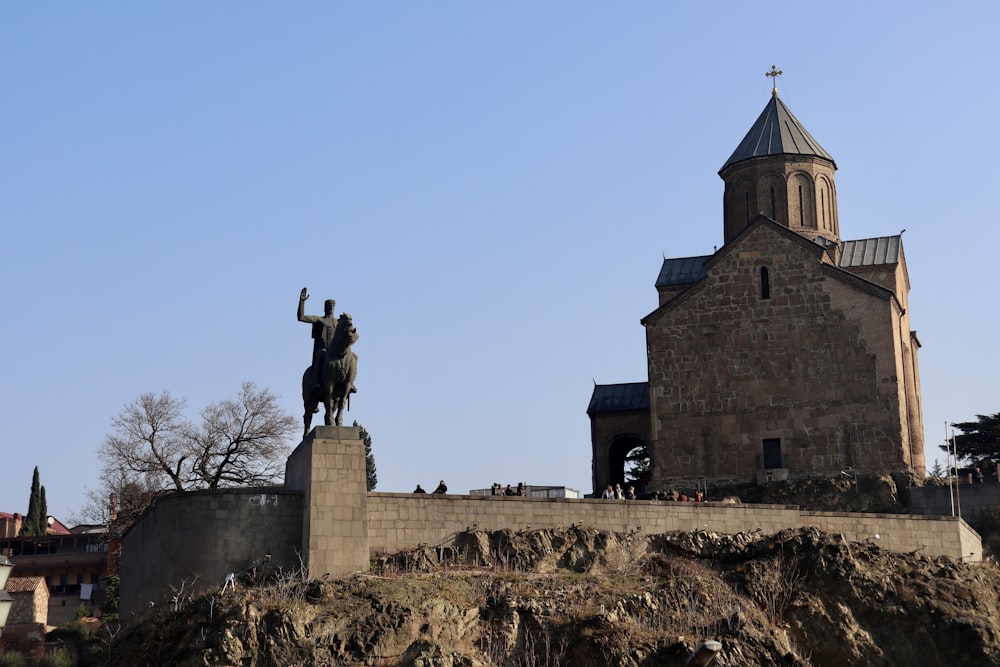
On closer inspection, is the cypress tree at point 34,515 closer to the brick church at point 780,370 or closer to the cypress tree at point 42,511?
the cypress tree at point 42,511

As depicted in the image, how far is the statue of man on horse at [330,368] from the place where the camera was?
32531mm

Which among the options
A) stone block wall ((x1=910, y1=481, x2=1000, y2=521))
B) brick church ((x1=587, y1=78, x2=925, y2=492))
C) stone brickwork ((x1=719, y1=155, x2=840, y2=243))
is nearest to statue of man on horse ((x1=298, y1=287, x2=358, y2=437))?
brick church ((x1=587, y1=78, x2=925, y2=492))

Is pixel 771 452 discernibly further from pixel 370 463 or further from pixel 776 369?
pixel 370 463

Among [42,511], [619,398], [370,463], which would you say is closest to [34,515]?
[42,511]

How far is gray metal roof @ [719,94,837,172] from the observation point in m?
51.8

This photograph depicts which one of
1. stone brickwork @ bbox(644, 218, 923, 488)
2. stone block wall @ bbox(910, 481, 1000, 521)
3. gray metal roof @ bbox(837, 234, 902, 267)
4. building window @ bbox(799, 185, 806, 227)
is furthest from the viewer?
building window @ bbox(799, 185, 806, 227)

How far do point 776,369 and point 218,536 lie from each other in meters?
20.1

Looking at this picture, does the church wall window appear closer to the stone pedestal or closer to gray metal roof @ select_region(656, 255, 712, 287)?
gray metal roof @ select_region(656, 255, 712, 287)

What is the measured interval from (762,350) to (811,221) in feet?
22.4

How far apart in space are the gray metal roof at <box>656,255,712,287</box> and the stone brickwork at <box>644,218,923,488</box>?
5.05 metres

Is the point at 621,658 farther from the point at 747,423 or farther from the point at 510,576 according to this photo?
the point at 747,423

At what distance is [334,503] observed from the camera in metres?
32.1

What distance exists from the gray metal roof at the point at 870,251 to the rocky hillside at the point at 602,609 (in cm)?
1583

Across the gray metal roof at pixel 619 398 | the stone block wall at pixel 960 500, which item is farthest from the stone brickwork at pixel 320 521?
the gray metal roof at pixel 619 398
